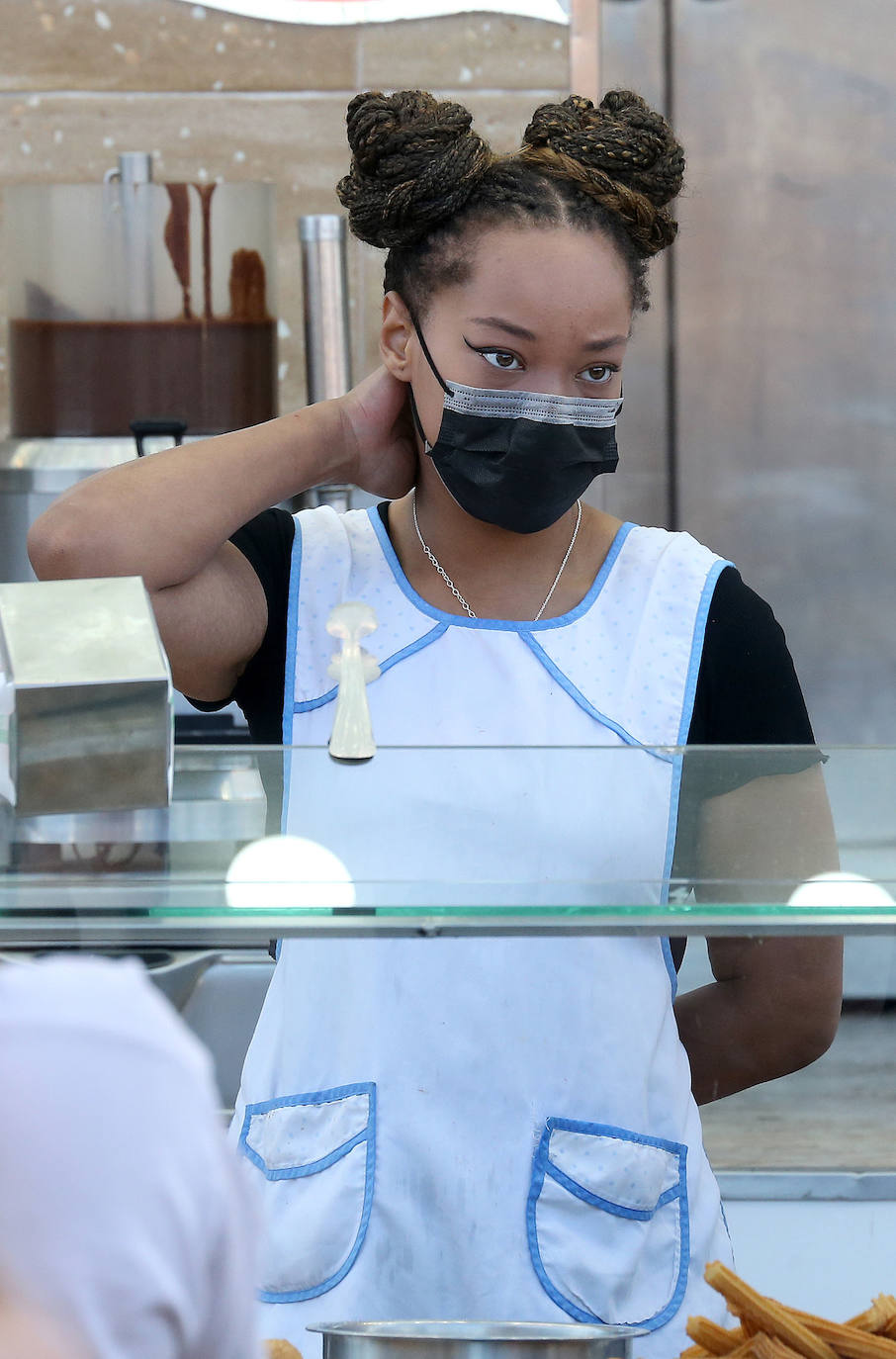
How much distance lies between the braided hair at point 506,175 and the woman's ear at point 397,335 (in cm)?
4

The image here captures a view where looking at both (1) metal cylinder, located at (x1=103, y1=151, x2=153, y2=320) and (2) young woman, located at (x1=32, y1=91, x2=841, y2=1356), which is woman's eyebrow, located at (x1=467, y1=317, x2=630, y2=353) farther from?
(1) metal cylinder, located at (x1=103, y1=151, x2=153, y2=320)

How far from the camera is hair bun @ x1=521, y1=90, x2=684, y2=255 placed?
1030mm

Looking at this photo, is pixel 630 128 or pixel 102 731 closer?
pixel 102 731

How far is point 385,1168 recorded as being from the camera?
92 centimetres

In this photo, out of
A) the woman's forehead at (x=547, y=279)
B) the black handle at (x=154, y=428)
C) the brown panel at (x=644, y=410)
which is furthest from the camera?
the brown panel at (x=644, y=410)

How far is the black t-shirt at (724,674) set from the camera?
1.06 metres

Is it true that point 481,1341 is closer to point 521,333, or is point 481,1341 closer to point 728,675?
point 728,675

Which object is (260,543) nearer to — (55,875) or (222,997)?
(222,997)

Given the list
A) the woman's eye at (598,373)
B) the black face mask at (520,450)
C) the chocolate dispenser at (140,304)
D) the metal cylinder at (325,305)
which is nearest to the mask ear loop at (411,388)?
the black face mask at (520,450)

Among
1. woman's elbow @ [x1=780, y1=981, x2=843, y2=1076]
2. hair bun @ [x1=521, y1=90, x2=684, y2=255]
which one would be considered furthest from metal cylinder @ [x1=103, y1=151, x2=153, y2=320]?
woman's elbow @ [x1=780, y1=981, x2=843, y2=1076]

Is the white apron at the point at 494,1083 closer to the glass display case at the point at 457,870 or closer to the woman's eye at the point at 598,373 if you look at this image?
the glass display case at the point at 457,870

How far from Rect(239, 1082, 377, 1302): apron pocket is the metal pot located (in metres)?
0.18

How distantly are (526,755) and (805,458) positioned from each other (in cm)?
202

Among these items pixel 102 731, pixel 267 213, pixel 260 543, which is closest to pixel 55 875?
pixel 102 731
